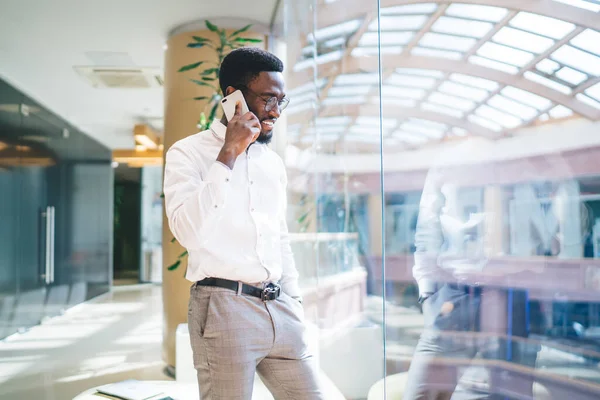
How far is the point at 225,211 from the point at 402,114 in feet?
3.58

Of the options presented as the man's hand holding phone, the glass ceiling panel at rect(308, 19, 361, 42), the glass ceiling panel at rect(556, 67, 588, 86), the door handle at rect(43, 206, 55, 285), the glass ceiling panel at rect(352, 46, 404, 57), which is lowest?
the door handle at rect(43, 206, 55, 285)

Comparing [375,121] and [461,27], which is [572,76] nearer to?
[461,27]

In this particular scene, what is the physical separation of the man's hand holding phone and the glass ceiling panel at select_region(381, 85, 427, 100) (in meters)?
0.95

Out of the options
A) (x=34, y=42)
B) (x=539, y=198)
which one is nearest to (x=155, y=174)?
(x=34, y=42)

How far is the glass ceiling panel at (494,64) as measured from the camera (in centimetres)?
153

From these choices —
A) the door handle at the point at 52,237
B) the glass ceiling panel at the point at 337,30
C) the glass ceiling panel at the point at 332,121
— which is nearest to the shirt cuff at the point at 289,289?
the glass ceiling panel at the point at 332,121

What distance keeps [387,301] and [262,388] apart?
1216 mm

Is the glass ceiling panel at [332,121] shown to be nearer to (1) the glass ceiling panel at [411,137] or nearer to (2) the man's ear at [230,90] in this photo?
(1) the glass ceiling panel at [411,137]

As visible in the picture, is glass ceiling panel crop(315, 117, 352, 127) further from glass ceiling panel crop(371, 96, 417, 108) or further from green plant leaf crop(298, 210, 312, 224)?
green plant leaf crop(298, 210, 312, 224)

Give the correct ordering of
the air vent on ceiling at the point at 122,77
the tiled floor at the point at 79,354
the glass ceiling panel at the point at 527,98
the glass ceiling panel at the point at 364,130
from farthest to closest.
Result: the air vent on ceiling at the point at 122,77, the tiled floor at the point at 79,354, the glass ceiling panel at the point at 364,130, the glass ceiling panel at the point at 527,98

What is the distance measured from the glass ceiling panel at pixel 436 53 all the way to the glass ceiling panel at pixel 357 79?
26 centimetres

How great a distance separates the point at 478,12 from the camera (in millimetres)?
1645

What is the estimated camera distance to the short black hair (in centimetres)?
145

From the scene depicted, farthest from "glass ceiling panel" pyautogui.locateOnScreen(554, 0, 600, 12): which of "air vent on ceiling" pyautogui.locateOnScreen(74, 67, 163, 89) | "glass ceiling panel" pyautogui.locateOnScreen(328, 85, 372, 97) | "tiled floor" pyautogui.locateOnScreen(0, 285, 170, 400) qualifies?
"air vent on ceiling" pyautogui.locateOnScreen(74, 67, 163, 89)
